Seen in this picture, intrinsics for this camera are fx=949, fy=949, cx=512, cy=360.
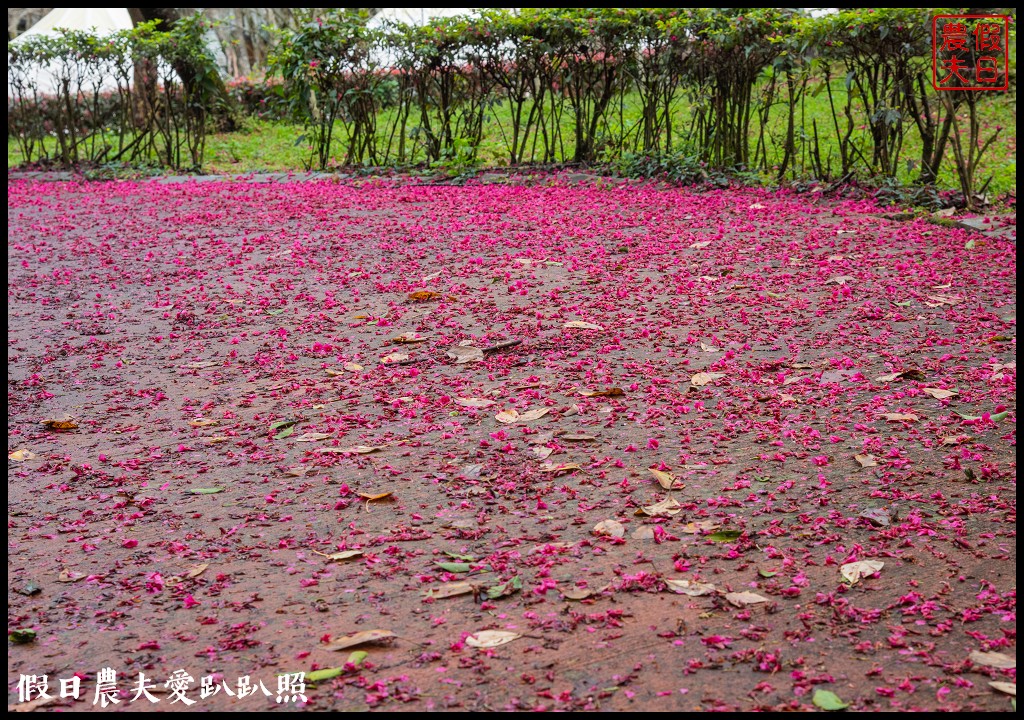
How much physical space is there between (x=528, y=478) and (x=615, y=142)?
23.9 feet

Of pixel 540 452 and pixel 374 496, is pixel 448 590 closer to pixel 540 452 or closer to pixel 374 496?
pixel 374 496

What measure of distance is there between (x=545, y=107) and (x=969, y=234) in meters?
5.34

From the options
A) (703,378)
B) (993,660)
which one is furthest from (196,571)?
(703,378)

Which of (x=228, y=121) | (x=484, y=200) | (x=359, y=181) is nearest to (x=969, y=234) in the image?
(x=484, y=200)

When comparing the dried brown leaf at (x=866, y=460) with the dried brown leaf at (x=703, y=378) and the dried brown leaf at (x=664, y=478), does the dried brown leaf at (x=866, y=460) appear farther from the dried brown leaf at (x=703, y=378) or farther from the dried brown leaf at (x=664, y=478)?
the dried brown leaf at (x=703, y=378)

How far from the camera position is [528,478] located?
10.0 ft

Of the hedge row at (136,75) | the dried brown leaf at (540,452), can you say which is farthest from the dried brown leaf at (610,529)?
the hedge row at (136,75)

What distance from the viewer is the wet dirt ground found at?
2100mm

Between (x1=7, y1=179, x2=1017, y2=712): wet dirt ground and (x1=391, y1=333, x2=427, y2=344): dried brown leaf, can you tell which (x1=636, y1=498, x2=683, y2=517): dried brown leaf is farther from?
(x1=391, y1=333, x2=427, y2=344): dried brown leaf

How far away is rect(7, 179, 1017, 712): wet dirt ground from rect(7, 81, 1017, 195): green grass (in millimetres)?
3031

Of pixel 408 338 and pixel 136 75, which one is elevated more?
pixel 136 75

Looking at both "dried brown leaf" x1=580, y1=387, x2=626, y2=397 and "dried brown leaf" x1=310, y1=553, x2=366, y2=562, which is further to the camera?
"dried brown leaf" x1=580, y1=387, x2=626, y2=397

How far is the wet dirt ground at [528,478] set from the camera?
210cm

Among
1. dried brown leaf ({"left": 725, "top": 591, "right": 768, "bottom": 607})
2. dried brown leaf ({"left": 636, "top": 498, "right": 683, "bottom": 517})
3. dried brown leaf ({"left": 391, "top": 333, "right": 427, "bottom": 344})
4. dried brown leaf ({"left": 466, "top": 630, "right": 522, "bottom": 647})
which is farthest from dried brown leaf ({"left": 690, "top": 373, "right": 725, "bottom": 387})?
dried brown leaf ({"left": 466, "top": 630, "right": 522, "bottom": 647})
